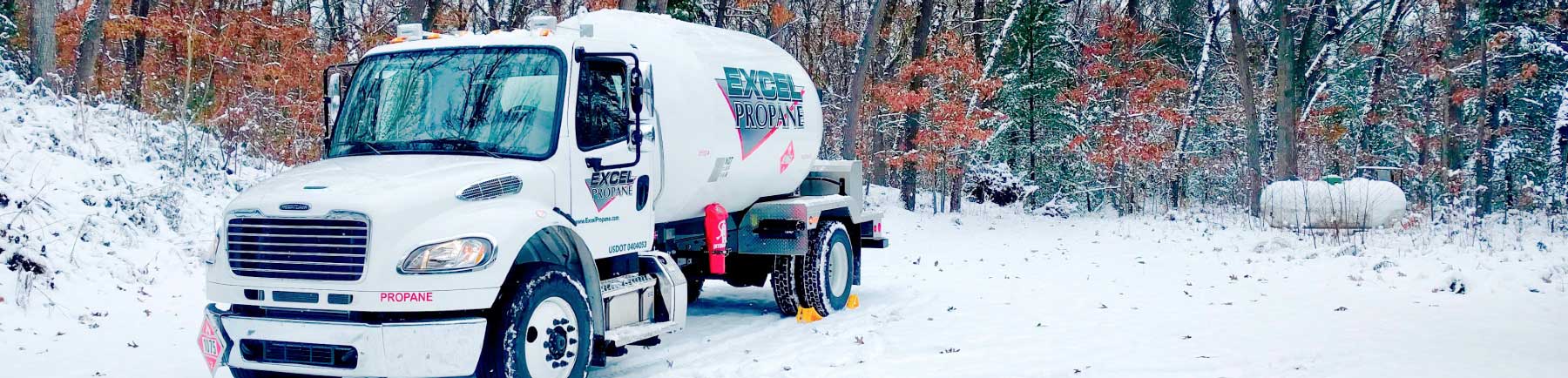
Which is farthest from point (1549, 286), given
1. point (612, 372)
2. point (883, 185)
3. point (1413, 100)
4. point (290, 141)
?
point (1413, 100)

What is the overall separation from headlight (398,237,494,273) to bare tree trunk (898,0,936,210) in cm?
2003

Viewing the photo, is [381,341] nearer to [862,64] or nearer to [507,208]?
[507,208]

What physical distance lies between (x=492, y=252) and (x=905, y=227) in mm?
16782

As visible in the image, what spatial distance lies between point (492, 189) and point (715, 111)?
295 cm

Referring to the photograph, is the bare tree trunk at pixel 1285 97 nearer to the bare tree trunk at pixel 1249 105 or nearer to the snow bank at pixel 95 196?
the bare tree trunk at pixel 1249 105

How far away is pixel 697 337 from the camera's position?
9.71 m

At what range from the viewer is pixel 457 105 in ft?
24.4

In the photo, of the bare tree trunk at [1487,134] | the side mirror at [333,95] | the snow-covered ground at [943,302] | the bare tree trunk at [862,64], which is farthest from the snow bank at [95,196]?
the bare tree trunk at [1487,134]

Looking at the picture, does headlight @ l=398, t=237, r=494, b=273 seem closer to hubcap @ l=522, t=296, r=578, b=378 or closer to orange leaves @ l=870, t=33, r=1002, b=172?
hubcap @ l=522, t=296, r=578, b=378

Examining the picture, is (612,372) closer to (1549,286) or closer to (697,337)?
(697,337)

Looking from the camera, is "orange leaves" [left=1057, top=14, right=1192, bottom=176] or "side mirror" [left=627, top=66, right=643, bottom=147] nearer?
"side mirror" [left=627, top=66, right=643, bottom=147]

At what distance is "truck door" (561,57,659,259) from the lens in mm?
7488

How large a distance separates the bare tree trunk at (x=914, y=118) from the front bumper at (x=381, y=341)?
2021cm

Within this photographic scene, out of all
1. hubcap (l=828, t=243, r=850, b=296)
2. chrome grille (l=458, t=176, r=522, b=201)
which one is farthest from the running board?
hubcap (l=828, t=243, r=850, b=296)
